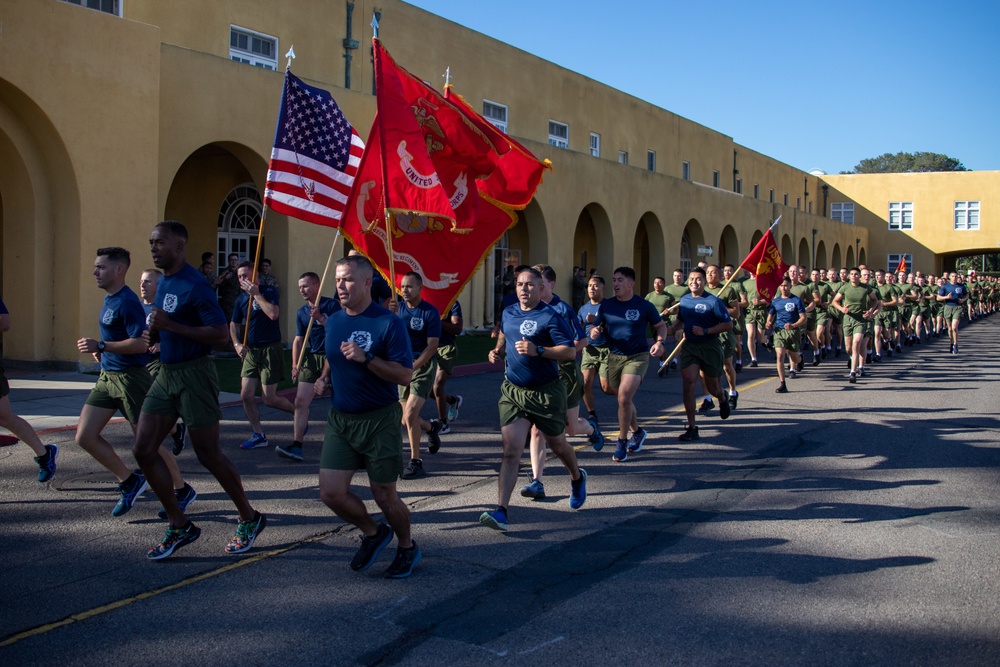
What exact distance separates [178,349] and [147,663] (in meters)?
2.13

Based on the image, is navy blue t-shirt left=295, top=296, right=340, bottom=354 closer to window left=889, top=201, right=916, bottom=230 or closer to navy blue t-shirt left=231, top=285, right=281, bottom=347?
navy blue t-shirt left=231, top=285, right=281, bottom=347

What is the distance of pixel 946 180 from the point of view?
57312mm

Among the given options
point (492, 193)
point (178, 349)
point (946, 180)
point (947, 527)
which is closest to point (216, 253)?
point (492, 193)

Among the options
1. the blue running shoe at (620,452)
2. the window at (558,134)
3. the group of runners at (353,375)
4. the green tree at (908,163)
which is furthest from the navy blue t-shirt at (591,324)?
the green tree at (908,163)

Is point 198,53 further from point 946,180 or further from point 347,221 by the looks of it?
point 946,180

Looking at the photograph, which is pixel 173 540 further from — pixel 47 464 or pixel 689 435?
pixel 689 435

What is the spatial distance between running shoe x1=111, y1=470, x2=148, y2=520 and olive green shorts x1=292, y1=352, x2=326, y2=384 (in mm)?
2359

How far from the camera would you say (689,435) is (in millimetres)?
9914

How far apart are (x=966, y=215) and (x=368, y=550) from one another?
60.3 m

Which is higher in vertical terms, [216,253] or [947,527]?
[216,253]

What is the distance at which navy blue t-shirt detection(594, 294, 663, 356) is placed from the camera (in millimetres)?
9133

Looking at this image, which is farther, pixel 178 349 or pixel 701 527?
pixel 701 527

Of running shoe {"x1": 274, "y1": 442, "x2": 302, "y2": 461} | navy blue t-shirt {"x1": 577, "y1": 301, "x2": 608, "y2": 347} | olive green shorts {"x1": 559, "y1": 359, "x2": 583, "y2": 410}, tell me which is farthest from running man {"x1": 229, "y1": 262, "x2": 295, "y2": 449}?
navy blue t-shirt {"x1": 577, "y1": 301, "x2": 608, "y2": 347}

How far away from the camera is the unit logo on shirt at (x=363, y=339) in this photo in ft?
17.2
